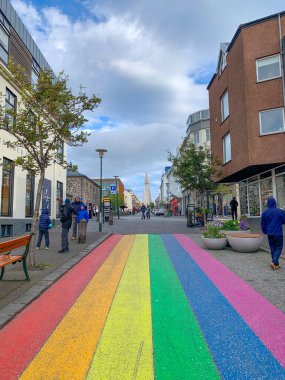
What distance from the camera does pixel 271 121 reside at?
15.6 meters

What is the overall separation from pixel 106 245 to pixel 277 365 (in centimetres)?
1022

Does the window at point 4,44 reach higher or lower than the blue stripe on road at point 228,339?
higher

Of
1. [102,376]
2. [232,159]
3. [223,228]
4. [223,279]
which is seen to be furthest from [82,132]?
[232,159]

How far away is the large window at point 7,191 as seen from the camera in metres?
16.1

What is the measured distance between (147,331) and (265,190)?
50.8 feet

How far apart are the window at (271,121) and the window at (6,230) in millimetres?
13526

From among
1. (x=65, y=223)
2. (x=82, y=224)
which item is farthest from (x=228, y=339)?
(x=82, y=224)

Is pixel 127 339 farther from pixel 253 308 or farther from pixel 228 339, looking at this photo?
pixel 253 308

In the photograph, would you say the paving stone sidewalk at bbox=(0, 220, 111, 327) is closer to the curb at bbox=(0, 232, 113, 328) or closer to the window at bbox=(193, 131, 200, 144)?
the curb at bbox=(0, 232, 113, 328)

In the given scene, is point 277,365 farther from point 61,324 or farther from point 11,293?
point 11,293

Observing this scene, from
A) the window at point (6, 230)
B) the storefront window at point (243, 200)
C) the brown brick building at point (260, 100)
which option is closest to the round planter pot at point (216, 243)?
the brown brick building at point (260, 100)

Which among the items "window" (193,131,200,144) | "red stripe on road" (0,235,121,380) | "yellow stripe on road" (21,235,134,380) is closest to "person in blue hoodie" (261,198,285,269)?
"yellow stripe on road" (21,235,134,380)

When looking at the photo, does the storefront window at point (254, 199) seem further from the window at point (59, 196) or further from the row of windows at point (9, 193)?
the window at point (59, 196)

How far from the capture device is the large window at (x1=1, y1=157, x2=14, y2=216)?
16125 mm
